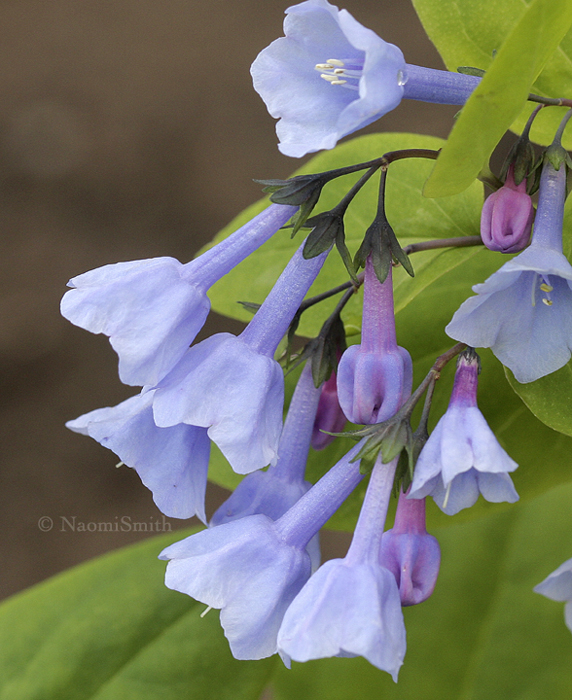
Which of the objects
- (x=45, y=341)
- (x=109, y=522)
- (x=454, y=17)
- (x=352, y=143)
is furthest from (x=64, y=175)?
Answer: (x=454, y=17)

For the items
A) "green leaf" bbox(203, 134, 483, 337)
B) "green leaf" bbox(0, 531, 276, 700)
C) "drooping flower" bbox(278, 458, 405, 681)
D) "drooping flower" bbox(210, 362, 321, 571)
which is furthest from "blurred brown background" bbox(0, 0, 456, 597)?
"drooping flower" bbox(278, 458, 405, 681)

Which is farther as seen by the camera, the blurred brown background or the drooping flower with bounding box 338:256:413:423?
the blurred brown background

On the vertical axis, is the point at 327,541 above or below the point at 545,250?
below

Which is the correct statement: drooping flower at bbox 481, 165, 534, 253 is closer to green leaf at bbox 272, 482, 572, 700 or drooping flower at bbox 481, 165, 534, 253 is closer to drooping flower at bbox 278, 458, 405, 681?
drooping flower at bbox 278, 458, 405, 681

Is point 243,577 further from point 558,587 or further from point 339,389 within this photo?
point 558,587

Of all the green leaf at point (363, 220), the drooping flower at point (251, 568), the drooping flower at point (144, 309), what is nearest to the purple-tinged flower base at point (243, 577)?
the drooping flower at point (251, 568)

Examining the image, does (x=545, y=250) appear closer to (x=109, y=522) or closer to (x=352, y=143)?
(x=352, y=143)

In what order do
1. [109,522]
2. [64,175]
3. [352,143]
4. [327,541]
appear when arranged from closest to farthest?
[352,143], [109,522], [327,541], [64,175]
